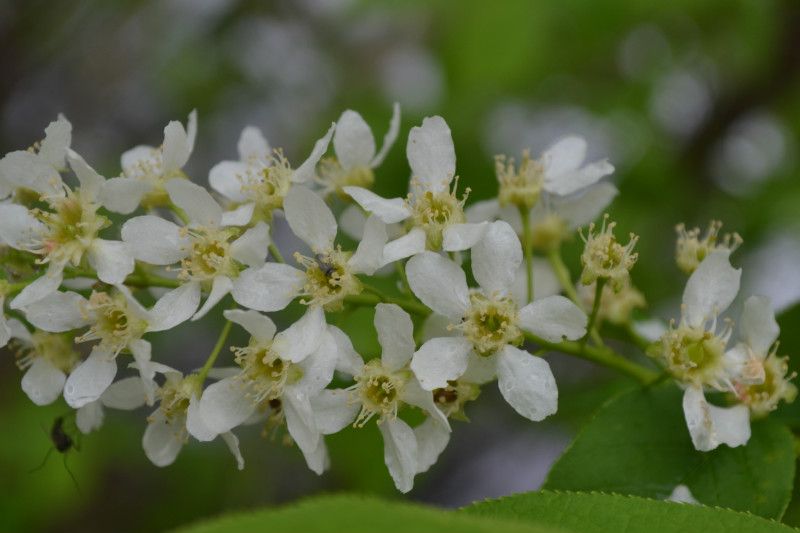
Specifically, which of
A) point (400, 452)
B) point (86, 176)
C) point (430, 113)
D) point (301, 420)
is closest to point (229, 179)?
point (86, 176)

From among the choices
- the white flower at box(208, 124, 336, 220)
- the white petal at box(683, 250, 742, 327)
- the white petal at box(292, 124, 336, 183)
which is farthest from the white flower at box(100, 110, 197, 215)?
the white petal at box(683, 250, 742, 327)

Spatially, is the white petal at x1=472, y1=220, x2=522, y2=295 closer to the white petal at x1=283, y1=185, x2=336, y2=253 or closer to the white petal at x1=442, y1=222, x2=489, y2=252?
the white petal at x1=442, y1=222, x2=489, y2=252

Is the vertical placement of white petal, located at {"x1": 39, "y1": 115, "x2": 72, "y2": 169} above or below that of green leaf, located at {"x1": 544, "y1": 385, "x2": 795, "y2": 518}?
above

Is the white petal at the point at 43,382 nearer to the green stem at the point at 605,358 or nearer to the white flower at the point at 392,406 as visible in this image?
the white flower at the point at 392,406

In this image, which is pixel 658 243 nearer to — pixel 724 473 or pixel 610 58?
pixel 610 58

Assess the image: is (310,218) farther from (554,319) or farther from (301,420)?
(554,319)

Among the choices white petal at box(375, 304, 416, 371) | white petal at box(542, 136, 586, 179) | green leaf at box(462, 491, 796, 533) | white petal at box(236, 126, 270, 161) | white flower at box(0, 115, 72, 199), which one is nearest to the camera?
green leaf at box(462, 491, 796, 533)

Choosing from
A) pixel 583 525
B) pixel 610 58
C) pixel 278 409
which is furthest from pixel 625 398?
pixel 610 58
